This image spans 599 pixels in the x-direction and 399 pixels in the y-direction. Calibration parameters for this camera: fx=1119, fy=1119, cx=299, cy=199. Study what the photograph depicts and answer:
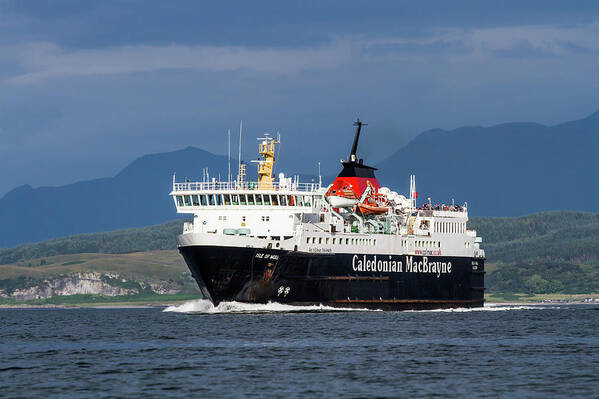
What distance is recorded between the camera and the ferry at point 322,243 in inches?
3098

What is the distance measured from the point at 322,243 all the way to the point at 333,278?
9.15 ft

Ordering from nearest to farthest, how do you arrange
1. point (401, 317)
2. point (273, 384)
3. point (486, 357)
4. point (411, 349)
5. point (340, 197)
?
point (273, 384) → point (486, 357) → point (411, 349) → point (401, 317) → point (340, 197)

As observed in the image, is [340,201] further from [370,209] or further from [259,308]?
[259,308]

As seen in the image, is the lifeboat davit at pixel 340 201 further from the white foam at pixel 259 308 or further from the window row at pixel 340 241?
the white foam at pixel 259 308

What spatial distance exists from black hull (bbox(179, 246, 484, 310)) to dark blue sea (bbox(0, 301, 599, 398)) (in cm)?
203

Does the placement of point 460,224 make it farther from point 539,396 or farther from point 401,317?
point 539,396

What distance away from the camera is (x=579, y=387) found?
4238 cm

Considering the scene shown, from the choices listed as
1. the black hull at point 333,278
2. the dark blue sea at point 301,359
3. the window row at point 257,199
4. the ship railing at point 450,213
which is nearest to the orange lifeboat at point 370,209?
the black hull at point 333,278

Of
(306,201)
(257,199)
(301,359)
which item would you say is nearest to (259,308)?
(257,199)

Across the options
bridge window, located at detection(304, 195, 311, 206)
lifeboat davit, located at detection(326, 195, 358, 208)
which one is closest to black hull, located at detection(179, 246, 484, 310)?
bridge window, located at detection(304, 195, 311, 206)

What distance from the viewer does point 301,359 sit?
169 feet

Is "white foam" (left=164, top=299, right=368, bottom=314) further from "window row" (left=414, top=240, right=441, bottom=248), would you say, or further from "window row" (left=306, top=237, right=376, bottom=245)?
"window row" (left=414, top=240, right=441, bottom=248)

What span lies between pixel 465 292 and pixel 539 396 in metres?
59.5

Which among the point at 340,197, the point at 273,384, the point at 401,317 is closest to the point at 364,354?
the point at 273,384
